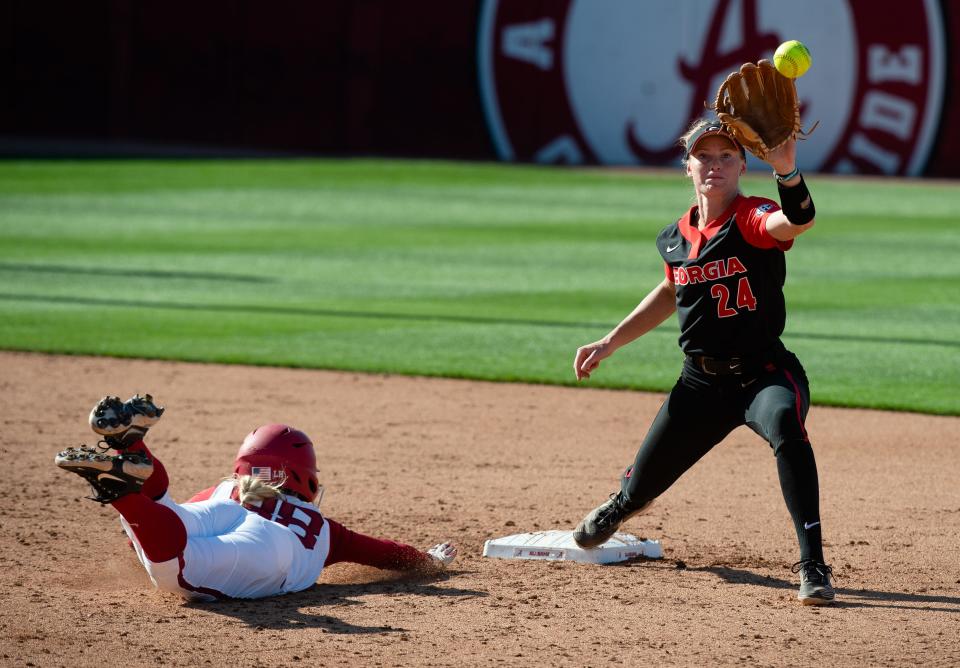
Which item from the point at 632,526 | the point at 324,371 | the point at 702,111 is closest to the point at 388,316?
the point at 324,371

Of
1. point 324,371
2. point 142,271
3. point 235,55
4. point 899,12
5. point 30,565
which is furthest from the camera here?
point 235,55

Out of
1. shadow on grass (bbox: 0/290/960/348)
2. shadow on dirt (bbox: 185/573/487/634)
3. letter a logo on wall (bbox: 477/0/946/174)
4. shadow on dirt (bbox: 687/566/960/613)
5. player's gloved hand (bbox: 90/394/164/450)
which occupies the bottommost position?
shadow on dirt (bbox: 185/573/487/634)

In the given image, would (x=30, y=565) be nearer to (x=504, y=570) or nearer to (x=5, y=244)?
(x=504, y=570)

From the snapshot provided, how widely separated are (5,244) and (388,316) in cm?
549

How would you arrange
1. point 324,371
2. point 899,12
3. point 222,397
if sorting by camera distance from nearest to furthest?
point 222,397 → point 324,371 → point 899,12

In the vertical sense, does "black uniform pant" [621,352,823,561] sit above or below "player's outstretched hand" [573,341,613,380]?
below

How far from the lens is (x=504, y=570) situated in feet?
17.1

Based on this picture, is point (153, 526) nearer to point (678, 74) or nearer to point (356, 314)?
point (356, 314)

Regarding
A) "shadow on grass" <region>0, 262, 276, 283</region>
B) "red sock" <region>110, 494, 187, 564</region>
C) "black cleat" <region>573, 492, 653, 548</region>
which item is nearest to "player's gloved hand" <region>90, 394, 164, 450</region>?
"red sock" <region>110, 494, 187, 564</region>

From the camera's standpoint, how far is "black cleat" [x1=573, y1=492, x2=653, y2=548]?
5.24m

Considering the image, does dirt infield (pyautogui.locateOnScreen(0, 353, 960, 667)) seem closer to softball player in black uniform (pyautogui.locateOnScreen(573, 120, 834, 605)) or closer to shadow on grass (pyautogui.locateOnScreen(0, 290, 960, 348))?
softball player in black uniform (pyautogui.locateOnScreen(573, 120, 834, 605))

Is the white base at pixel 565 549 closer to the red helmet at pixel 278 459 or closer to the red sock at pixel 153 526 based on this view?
the red helmet at pixel 278 459

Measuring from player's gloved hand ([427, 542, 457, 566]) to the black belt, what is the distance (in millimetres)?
1082

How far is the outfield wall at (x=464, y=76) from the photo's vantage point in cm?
2408
